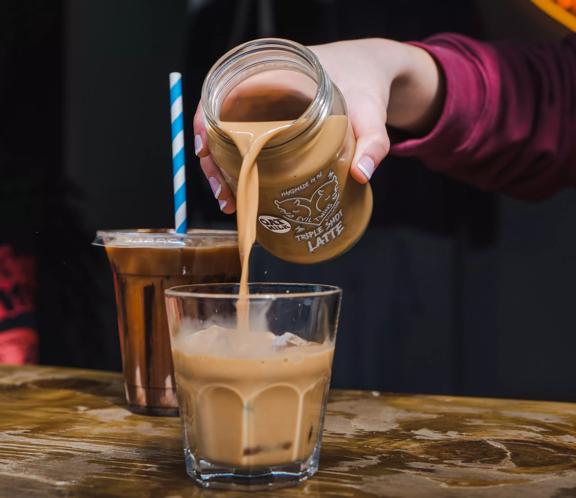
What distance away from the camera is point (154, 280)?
985 mm

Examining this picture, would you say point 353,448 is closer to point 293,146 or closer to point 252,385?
point 252,385

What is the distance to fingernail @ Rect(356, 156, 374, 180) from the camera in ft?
2.76

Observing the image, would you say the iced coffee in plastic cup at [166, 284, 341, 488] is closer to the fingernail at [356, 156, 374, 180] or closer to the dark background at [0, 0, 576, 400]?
the fingernail at [356, 156, 374, 180]

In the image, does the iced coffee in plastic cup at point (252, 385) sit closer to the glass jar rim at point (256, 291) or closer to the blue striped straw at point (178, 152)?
the glass jar rim at point (256, 291)

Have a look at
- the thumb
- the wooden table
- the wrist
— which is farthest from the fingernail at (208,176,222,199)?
the wrist

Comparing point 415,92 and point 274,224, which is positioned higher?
point 415,92

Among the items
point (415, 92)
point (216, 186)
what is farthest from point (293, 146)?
point (415, 92)

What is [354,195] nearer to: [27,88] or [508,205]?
[508,205]

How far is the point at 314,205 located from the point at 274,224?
0.06 m

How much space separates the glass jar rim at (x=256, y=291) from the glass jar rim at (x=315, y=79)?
0.47ft

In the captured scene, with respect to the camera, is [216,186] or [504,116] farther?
[504,116]

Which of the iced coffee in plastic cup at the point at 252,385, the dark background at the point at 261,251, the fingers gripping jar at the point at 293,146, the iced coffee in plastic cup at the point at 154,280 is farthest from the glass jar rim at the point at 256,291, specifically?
the dark background at the point at 261,251

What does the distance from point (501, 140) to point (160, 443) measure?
1.00m

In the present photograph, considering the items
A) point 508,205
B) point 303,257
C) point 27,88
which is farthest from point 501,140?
point 27,88
